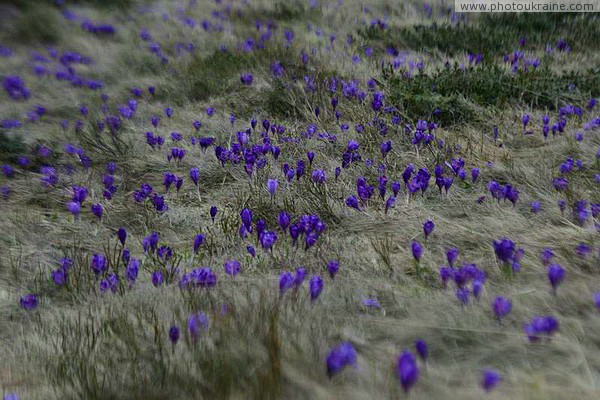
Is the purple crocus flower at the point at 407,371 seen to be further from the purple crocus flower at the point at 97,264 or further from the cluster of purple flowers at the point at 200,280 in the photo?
the purple crocus flower at the point at 97,264

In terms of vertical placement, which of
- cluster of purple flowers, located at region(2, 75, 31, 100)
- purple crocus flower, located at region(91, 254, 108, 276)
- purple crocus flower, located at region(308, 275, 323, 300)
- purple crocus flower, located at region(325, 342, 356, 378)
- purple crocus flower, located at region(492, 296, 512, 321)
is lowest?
purple crocus flower, located at region(325, 342, 356, 378)

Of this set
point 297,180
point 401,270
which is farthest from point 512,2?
point 401,270

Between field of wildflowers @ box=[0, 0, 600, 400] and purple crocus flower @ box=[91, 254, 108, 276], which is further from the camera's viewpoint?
purple crocus flower @ box=[91, 254, 108, 276]

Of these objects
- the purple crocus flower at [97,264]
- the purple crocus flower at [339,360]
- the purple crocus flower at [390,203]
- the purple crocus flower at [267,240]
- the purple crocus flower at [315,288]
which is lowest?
the purple crocus flower at [339,360]

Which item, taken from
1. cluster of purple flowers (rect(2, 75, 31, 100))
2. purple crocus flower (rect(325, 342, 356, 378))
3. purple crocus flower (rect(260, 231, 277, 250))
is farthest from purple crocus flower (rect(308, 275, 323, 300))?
cluster of purple flowers (rect(2, 75, 31, 100))

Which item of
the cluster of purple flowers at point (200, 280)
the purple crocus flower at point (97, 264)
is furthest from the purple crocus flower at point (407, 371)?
the purple crocus flower at point (97, 264)

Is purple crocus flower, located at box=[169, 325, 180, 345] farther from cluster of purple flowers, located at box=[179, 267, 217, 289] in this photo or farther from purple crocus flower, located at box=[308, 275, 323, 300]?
purple crocus flower, located at box=[308, 275, 323, 300]

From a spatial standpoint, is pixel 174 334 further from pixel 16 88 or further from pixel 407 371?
pixel 16 88

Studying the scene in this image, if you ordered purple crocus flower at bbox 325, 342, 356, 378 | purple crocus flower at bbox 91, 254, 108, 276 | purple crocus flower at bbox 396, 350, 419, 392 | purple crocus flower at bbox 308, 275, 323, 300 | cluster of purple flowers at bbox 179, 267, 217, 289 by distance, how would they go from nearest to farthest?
purple crocus flower at bbox 396, 350, 419, 392 → purple crocus flower at bbox 325, 342, 356, 378 → purple crocus flower at bbox 308, 275, 323, 300 → cluster of purple flowers at bbox 179, 267, 217, 289 → purple crocus flower at bbox 91, 254, 108, 276

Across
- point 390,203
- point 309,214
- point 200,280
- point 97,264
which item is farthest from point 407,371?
point 309,214
